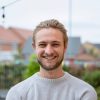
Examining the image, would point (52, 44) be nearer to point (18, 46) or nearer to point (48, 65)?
point (48, 65)

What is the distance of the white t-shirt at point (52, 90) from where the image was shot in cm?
165

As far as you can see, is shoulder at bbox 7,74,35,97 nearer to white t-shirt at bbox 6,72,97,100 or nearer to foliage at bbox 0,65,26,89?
white t-shirt at bbox 6,72,97,100

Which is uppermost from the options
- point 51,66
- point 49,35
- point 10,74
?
point 49,35

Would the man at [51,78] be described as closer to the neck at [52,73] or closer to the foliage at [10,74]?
the neck at [52,73]

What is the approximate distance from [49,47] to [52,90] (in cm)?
19

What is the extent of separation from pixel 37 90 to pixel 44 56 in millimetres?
155

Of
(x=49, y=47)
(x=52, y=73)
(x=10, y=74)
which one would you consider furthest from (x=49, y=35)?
(x=10, y=74)

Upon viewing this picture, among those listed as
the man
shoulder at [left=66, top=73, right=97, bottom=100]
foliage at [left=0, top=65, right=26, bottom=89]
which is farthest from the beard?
foliage at [left=0, top=65, right=26, bottom=89]

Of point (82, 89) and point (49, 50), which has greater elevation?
point (49, 50)

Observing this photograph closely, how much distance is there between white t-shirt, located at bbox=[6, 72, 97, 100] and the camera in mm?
1649

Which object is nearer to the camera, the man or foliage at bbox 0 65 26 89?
the man

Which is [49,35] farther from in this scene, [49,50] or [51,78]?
[51,78]

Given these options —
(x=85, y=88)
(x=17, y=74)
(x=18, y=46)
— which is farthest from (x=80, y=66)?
(x=18, y=46)

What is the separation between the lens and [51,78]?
1.66 metres
